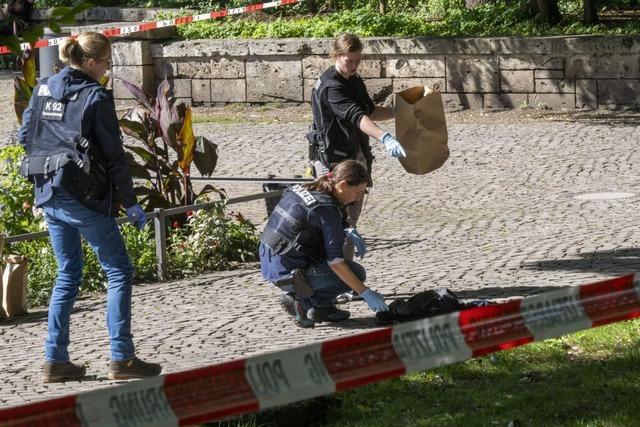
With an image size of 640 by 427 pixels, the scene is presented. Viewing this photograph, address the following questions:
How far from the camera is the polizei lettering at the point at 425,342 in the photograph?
15.5 feet

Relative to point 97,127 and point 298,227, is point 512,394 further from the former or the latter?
point 97,127

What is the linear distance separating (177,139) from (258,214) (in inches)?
73.1

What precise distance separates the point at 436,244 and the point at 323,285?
2.83m

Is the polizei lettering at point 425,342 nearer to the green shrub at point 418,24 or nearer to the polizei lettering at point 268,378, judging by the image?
the polizei lettering at point 268,378

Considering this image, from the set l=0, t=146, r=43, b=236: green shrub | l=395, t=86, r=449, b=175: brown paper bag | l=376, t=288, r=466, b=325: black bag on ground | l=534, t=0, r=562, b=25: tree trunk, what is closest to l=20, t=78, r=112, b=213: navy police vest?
l=376, t=288, r=466, b=325: black bag on ground

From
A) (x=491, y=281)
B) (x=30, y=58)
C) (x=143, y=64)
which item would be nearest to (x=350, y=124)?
(x=491, y=281)

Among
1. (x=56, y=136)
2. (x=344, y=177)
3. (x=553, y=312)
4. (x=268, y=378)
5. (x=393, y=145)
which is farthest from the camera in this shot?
(x=393, y=145)

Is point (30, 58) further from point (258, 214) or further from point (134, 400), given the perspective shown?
point (134, 400)

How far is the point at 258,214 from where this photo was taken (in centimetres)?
1232

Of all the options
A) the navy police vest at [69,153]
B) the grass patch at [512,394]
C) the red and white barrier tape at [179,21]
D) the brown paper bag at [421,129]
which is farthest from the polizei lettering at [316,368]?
the red and white barrier tape at [179,21]

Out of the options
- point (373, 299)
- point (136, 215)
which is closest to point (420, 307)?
point (373, 299)

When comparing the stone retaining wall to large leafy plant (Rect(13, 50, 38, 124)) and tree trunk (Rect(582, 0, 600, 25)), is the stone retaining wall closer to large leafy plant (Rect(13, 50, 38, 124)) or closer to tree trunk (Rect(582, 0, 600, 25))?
tree trunk (Rect(582, 0, 600, 25))

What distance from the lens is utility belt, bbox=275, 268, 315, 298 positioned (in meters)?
7.99

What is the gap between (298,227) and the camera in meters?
7.92
